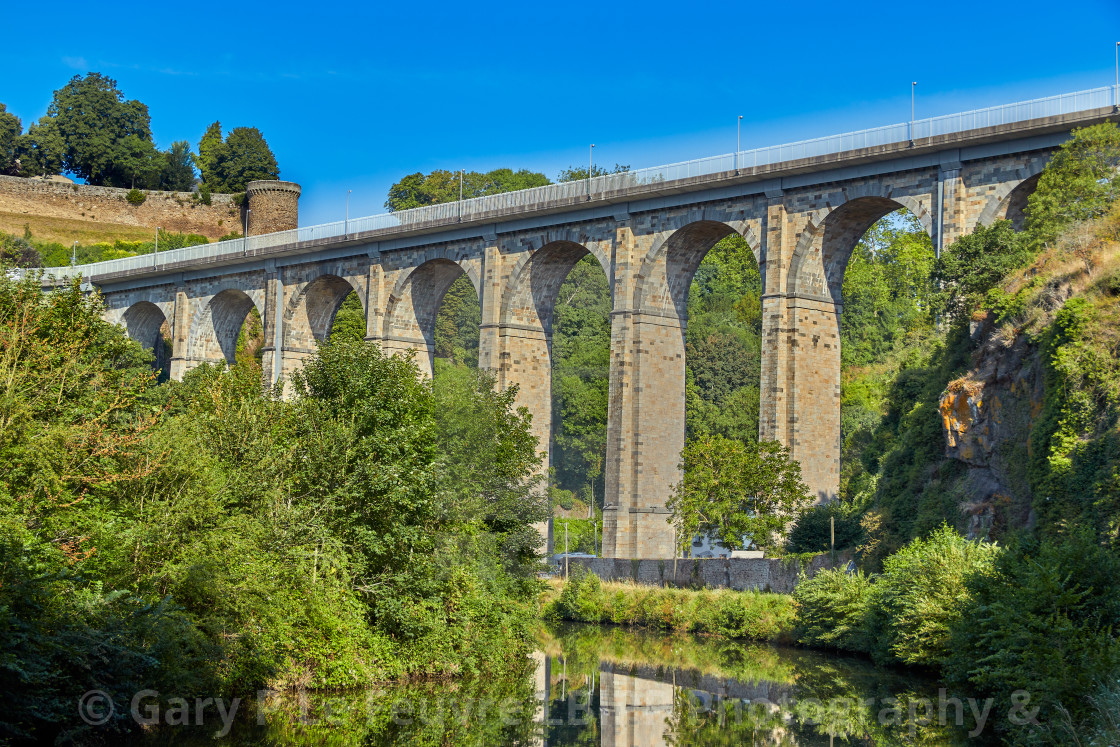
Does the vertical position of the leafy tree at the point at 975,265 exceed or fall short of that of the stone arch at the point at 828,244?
it falls short

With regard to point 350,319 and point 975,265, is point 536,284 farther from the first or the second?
point 350,319

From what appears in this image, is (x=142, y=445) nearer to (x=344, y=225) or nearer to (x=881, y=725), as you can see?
(x=881, y=725)

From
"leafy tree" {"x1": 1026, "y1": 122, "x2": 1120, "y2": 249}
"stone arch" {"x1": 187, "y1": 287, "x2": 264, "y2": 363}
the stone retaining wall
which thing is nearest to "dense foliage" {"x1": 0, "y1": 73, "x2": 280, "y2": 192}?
"stone arch" {"x1": 187, "y1": 287, "x2": 264, "y2": 363}

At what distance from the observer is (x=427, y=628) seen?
1998 centimetres

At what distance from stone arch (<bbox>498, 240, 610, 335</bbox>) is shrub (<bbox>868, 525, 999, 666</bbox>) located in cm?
2084

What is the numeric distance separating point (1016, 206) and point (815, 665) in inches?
518

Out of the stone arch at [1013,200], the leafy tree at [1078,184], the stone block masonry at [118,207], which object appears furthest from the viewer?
the stone block masonry at [118,207]

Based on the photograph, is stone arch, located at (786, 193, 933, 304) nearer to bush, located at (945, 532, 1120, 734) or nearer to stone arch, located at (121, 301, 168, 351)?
bush, located at (945, 532, 1120, 734)

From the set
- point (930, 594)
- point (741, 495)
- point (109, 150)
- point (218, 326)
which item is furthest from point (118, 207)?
point (930, 594)

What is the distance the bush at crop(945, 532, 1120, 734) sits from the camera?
1455cm

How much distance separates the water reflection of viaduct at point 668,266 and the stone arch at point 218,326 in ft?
27.9

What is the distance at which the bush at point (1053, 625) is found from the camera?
1455cm

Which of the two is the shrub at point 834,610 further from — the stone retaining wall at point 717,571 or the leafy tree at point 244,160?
the leafy tree at point 244,160

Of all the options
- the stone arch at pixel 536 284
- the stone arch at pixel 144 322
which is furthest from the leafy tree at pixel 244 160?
the stone arch at pixel 536 284
